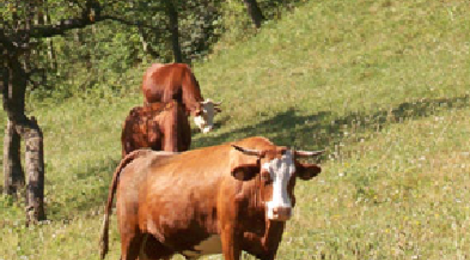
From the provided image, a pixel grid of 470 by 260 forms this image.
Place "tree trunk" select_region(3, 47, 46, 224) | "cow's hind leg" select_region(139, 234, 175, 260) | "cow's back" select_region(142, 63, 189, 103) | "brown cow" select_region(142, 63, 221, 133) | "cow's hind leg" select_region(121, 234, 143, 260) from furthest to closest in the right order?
"cow's back" select_region(142, 63, 189, 103), "brown cow" select_region(142, 63, 221, 133), "tree trunk" select_region(3, 47, 46, 224), "cow's hind leg" select_region(139, 234, 175, 260), "cow's hind leg" select_region(121, 234, 143, 260)

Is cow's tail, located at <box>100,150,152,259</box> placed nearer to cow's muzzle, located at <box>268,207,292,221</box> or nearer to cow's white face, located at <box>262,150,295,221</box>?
cow's white face, located at <box>262,150,295,221</box>

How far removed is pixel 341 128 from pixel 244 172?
529 inches

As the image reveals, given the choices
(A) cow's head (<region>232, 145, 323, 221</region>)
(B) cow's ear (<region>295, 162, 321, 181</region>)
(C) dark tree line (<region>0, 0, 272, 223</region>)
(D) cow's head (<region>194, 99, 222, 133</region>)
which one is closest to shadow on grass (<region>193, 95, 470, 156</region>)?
(D) cow's head (<region>194, 99, 222, 133</region>)

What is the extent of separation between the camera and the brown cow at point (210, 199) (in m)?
6.53

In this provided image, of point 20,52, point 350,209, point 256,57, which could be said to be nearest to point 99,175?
point 20,52

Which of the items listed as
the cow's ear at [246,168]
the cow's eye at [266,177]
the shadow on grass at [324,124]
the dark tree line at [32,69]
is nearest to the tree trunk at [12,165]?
the dark tree line at [32,69]

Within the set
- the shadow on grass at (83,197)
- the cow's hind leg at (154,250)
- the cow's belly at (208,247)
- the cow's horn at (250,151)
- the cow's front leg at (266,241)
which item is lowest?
the shadow on grass at (83,197)

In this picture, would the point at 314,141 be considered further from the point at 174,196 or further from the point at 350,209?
the point at 174,196

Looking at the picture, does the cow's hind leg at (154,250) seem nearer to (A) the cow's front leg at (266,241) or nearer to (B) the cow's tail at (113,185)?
(B) the cow's tail at (113,185)

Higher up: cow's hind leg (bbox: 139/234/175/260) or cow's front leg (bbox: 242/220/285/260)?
cow's front leg (bbox: 242/220/285/260)

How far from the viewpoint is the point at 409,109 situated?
20234 millimetres

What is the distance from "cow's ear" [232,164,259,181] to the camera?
257 inches

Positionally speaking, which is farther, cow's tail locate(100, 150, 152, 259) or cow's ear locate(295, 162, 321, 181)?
cow's tail locate(100, 150, 152, 259)

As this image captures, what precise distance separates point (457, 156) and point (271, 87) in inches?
657
